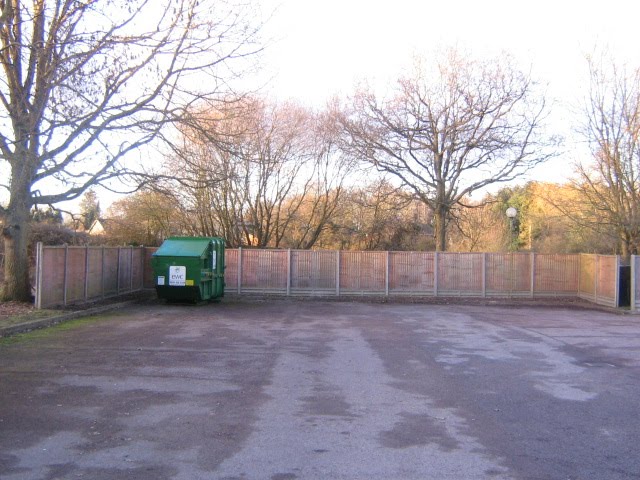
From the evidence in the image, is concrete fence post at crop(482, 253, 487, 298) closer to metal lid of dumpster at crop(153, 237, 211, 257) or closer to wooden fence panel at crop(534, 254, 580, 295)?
wooden fence panel at crop(534, 254, 580, 295)

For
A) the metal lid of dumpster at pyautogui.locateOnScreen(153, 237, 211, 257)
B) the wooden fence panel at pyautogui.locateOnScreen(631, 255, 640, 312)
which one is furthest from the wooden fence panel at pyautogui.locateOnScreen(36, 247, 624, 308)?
the metal lid of dumpster at pyautogui.locateOnScreen(153, 237, 211, 257)

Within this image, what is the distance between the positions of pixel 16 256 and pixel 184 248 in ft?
17.5

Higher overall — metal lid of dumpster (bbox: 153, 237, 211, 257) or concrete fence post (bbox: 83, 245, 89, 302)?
metal lid of dumpster (bbox: 153, 237, 211, 257)

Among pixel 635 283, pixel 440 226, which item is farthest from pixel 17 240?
pixel 635 283

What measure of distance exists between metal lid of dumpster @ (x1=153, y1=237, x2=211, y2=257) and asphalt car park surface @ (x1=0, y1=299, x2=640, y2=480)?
5802 millimetres

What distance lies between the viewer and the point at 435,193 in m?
31.8

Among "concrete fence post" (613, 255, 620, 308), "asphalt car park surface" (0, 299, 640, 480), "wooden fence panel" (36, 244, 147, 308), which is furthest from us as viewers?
"concrete fence post" (613, 255, 620, 308)

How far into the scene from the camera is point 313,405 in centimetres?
779

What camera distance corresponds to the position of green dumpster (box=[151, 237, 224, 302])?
20.6 m

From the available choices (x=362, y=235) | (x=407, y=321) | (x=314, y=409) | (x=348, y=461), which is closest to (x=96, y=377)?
(x=314, y=409)

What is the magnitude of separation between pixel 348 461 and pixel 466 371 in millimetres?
5198

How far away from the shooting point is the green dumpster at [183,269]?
20578mm

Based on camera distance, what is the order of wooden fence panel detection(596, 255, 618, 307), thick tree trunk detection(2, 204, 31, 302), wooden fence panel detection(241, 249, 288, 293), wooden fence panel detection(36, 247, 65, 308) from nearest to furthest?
wooden fence panel detection(36, 247, 65, 308) → thick tree trunk detection(2, 204, 31, 302) → wooden fence panel detection(596, 255, 618, 307) → wooden fence panel detection(241, 249, 288, 293)

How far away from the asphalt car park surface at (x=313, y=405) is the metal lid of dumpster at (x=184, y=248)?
580cm
